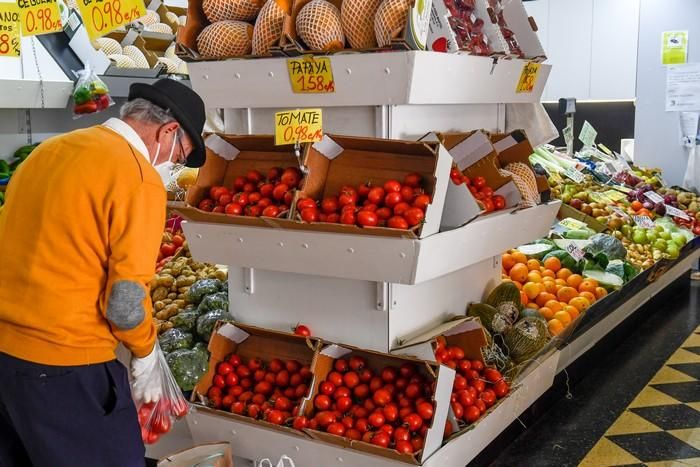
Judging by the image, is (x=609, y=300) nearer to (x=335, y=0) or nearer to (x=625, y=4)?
(x=335, y=0)

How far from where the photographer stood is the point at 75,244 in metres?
1.92

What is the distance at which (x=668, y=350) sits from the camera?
4746mm

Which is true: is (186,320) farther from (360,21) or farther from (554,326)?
(554,326)

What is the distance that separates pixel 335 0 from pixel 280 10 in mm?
220

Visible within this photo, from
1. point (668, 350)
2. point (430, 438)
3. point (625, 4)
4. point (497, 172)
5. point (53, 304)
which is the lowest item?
point (668, 350)

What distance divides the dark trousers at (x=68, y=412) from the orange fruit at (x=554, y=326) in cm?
214

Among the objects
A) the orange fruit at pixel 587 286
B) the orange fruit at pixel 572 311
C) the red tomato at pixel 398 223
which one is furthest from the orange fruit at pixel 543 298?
the red tomato at pixel 398 223

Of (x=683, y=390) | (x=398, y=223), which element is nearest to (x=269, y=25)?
(x=398, y=223)

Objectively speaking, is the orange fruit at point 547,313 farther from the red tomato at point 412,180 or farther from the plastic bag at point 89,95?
the plastic bag at point 89,95

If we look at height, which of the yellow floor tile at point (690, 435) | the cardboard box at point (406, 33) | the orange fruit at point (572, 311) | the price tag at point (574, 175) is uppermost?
the cardboard box at point (406, 33)

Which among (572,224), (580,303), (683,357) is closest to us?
(580,303)

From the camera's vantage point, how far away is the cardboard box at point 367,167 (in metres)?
2.43

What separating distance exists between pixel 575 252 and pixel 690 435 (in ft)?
4.41

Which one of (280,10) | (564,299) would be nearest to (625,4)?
(564,299)
